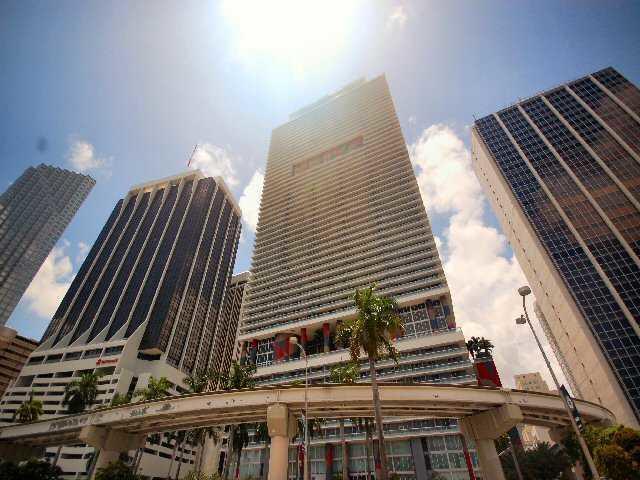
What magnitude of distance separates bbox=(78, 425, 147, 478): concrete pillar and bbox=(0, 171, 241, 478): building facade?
60136mm

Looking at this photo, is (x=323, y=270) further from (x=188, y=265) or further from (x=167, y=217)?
(x=167, y=217)

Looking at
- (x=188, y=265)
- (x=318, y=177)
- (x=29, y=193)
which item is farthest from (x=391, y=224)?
(x=29, y=193)

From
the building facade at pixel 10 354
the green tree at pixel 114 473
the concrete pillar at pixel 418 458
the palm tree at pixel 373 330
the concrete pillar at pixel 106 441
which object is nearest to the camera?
the palm tree at pixel 373 330

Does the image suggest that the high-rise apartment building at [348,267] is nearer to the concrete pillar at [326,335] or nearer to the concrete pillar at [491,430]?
the concrete pillar at [326,335]

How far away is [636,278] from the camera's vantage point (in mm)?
76375

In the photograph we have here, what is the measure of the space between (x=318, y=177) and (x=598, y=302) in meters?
90.3

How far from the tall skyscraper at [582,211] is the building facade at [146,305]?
370 feet

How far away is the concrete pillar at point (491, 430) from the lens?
32.9m

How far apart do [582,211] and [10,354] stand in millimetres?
197240

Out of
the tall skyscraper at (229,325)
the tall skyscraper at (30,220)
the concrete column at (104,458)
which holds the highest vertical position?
the tall skyscraper at (30,220)

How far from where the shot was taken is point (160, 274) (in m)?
130

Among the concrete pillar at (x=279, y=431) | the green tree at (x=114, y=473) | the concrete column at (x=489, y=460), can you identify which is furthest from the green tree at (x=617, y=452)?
the green tree at (x=114, y=473)

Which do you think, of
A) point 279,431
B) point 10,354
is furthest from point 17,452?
Result: point 10,354

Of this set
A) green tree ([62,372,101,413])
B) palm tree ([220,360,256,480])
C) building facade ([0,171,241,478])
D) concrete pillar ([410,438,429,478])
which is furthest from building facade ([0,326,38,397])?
concrete pillar ([410,438,429,478])
